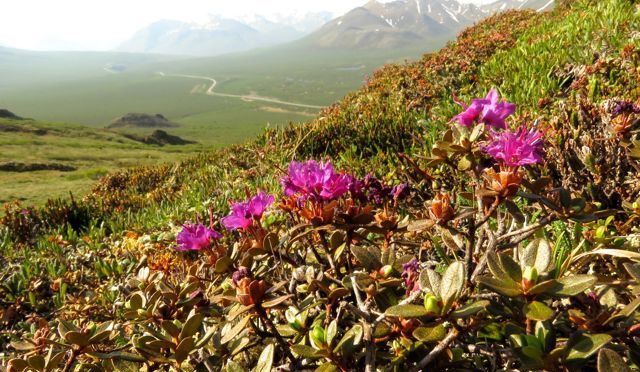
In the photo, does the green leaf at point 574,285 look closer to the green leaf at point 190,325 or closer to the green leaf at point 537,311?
the green leaf at point 537,311

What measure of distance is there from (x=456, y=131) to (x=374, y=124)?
416 cm

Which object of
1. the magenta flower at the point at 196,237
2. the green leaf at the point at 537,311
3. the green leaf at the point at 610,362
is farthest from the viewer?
the magenta flower at the point at 196,237

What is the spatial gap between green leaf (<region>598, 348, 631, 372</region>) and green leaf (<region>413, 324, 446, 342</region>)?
0.30 metres

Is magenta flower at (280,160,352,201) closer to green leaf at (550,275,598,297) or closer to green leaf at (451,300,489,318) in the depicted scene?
green leaf at (451,300,489,318)

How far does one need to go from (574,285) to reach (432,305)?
32cm

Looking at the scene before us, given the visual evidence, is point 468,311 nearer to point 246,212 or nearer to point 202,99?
point 246,212

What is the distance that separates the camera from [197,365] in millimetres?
1288

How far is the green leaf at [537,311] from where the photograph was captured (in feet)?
2.93

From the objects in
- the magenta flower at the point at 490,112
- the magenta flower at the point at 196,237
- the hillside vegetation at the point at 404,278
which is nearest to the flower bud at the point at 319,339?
the hillside vegetation at the point at 404,278

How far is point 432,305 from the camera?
3.09 feet

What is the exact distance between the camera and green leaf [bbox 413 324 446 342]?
0.95 meters

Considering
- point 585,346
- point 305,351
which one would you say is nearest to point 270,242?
point 305,351

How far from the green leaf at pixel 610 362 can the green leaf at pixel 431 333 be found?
30 centimetres

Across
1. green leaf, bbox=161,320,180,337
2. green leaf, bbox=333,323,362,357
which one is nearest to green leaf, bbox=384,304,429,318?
green leaf, bbox=333,323,362,357
